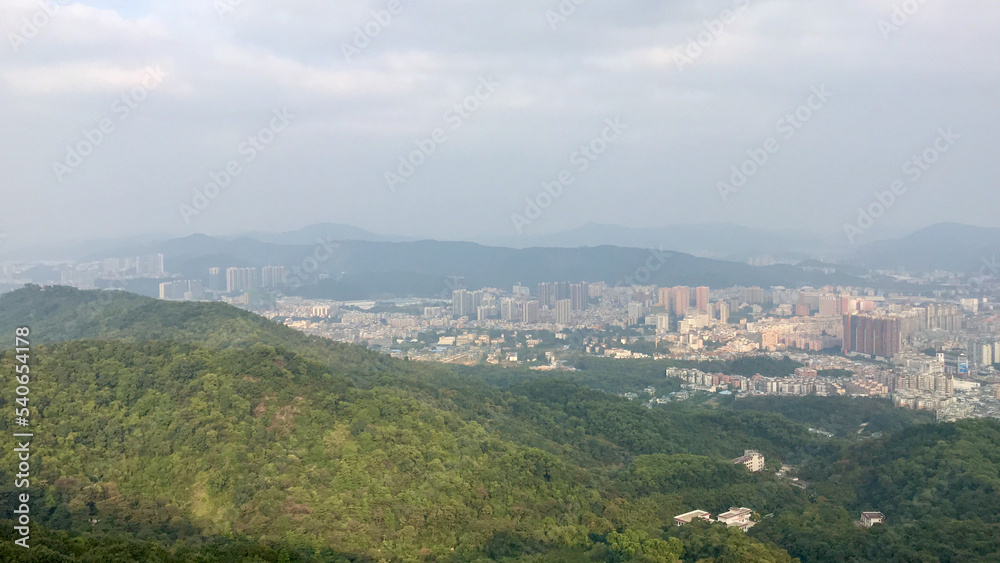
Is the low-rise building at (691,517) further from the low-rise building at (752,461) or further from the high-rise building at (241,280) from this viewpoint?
the high-rise building at (241,280)

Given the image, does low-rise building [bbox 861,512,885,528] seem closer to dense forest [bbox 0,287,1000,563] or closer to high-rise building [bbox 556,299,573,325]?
dense forest [bbox 0,287,1000,563]

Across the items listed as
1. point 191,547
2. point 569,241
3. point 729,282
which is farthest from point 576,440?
point 569,241

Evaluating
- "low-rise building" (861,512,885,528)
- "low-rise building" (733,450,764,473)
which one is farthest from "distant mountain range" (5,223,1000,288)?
"low-rise building" (861,512,885,528)

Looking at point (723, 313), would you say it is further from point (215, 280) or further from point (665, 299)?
point (215, 280)

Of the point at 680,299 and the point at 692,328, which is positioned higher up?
the point at 680,299

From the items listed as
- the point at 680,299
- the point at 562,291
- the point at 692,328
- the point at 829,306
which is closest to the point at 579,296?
the point at 562,291

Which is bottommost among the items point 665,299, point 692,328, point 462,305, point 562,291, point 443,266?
point 692,328
